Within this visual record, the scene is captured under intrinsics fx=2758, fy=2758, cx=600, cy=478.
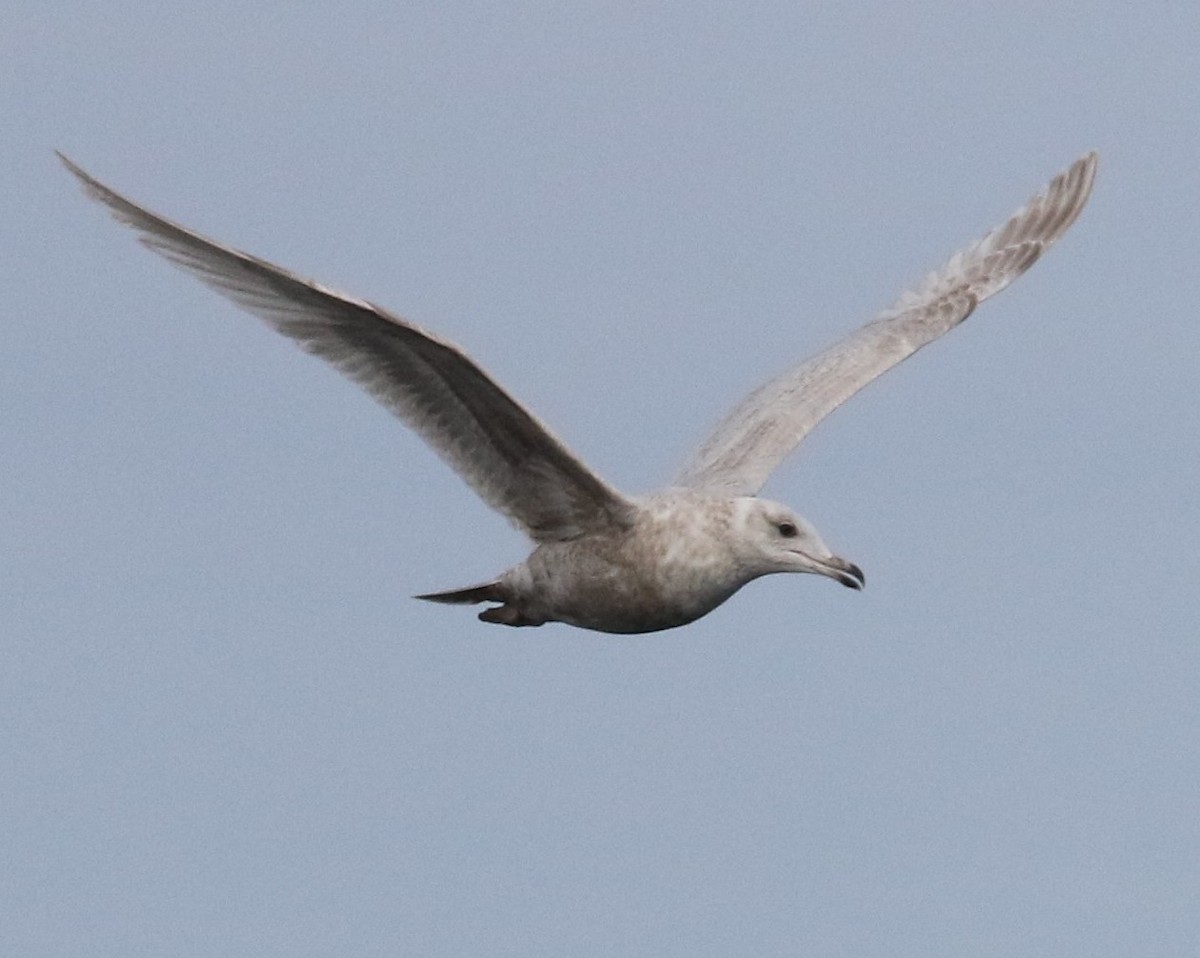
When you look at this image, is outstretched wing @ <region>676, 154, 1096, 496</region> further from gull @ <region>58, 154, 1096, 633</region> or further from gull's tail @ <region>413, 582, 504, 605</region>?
gull's tail @ <region>413, 582, 504, 605</region>

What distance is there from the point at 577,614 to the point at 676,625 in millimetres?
691

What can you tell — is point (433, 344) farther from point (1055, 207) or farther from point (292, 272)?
point (1055, 207)

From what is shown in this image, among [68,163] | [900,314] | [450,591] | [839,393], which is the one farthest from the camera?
[900,314]

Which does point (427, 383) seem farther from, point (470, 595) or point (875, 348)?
point (875, 348)

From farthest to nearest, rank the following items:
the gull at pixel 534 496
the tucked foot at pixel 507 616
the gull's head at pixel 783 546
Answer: the tucked foot at pixel 507 616 → the gull's head at pixel 783 546 → the gull at pixel 534 496

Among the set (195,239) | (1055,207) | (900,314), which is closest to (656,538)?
(195,239)

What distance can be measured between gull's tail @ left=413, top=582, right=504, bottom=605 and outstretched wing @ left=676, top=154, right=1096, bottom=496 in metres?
1.66

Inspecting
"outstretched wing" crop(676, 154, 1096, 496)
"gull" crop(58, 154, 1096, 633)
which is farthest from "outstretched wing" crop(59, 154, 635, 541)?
"outstretched wing" crop(676, 154, 1096, 496)

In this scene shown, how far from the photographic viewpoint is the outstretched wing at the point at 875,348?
20141mm

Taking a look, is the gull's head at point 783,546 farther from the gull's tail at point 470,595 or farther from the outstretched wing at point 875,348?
the gull's tail at point 470,595

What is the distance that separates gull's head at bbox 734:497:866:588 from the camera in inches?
683

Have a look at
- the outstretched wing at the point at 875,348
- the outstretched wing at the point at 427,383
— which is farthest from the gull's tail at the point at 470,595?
the outstretched wing at the point at 875,348

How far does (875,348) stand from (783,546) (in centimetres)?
475

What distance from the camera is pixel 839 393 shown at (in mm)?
21000
